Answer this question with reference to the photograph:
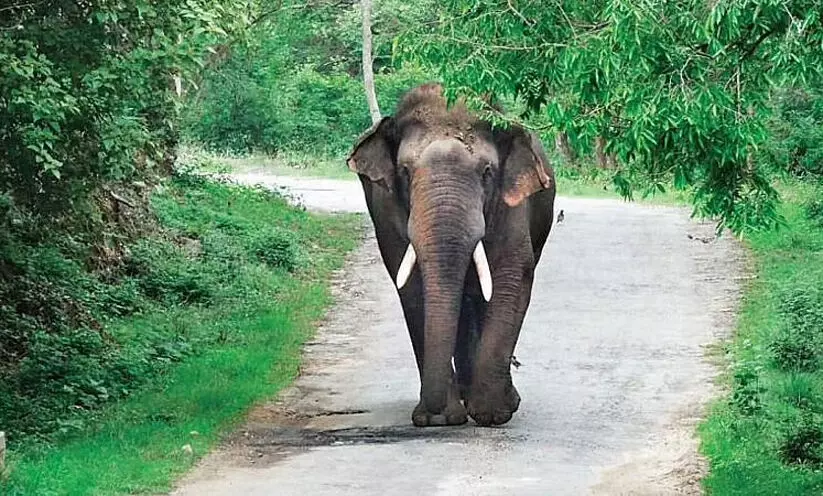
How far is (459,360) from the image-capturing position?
A: 14227 mm

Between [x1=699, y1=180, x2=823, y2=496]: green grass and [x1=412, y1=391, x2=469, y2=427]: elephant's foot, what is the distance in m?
1.93

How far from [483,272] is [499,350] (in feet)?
2.45

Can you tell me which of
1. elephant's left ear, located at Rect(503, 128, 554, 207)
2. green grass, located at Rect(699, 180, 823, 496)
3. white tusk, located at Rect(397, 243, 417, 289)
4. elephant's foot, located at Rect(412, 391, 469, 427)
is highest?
elephant's left ear, located at Rect(503, 128, 554, 207)

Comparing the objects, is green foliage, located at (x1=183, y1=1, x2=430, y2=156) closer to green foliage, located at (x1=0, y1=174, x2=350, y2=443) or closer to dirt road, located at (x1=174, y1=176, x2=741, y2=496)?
green foliage, located at (x1=0, y1=174, x2=350, y2=443)

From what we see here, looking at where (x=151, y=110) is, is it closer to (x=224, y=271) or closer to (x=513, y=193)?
(x=513, y=193)

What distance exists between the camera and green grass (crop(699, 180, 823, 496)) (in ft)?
37.2

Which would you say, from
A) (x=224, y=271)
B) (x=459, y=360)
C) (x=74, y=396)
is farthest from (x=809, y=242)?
(x=74, y=396)

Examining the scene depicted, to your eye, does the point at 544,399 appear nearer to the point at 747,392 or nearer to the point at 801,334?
the point at 747,392

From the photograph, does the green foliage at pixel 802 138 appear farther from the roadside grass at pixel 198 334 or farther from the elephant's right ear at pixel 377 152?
the roadside grass at pixel 198 334

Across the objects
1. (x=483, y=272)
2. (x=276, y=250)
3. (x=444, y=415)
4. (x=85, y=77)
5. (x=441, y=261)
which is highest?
(x=85, y=77)

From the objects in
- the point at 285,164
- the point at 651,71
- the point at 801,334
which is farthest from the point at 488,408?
the point at 285,164

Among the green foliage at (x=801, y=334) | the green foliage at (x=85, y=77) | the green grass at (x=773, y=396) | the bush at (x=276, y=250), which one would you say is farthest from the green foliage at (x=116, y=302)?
the green foliage at (x=801, y=334)

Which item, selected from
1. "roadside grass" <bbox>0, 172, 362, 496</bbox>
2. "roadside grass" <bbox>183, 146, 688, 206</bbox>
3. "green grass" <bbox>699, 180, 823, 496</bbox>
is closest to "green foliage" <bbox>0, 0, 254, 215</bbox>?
"roadside grass" <bbox>0, 172, 362, 496</bbox>

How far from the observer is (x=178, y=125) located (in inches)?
1040
